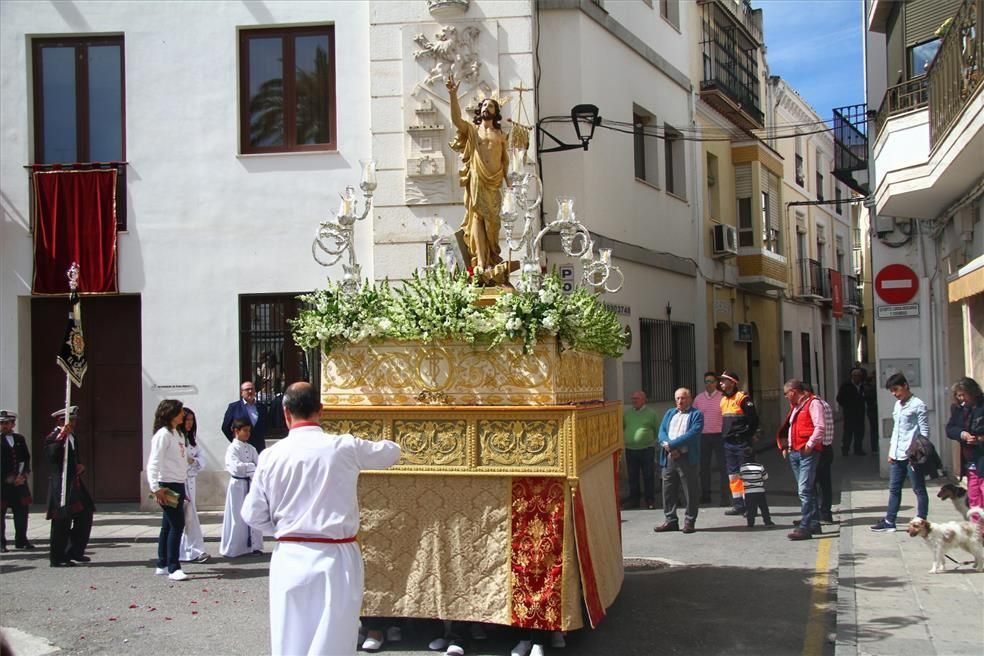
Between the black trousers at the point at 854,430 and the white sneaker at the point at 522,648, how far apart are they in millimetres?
16189

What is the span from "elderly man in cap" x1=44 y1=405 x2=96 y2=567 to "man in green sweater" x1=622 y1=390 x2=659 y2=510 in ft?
22.9

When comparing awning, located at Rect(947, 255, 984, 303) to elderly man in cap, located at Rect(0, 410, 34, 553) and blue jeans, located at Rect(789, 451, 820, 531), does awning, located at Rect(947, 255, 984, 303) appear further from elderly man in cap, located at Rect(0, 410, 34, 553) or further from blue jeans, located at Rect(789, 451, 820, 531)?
elderly man in cap, located at Rect(0, 410, 34, 553)

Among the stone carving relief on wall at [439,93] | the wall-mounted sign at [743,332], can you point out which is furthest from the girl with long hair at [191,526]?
the wall-mounted sign at [743,332]

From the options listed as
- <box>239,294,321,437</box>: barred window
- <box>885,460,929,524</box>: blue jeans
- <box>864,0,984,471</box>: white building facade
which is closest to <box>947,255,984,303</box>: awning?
<box>864,0,984,471</box>: white building facade

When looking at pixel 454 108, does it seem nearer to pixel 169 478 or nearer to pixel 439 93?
pixel 169 478

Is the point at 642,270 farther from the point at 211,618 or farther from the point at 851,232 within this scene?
the point at 851,232

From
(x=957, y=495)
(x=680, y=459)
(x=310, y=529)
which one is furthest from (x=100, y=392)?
(x=957, y=495)

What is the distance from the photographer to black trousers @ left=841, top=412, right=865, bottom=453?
21.1m

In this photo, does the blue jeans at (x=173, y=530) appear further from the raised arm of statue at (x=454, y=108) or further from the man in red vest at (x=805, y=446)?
the man in red vest at (x=805, y=446)

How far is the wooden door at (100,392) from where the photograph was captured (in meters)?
14.8

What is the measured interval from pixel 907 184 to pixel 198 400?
1039 centimetres

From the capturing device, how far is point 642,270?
699 inches

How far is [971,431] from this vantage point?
31.7 feet

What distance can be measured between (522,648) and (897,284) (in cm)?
1188
